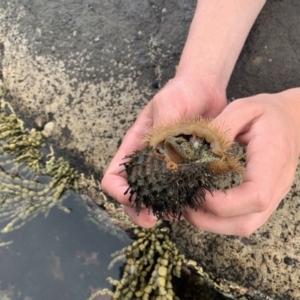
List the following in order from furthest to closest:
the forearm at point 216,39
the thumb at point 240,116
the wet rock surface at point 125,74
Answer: the wet rock surface at point 125,74 → the forearm at point 216,39 → the thumb at point 240,116

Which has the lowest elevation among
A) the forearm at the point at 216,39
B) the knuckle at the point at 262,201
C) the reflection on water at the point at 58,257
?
the reflection on water at the point at 58,257

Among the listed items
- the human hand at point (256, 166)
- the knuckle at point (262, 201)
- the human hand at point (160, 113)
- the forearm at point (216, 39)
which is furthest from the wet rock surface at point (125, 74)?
the knuckle at point (262, 201)

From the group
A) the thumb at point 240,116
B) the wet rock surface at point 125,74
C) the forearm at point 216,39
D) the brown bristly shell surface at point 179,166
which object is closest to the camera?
the brown bristly shell surface at point 179,166

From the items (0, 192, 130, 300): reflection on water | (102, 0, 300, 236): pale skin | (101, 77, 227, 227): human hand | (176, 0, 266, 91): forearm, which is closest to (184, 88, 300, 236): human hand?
(102, 0, 300, 236): pale skin

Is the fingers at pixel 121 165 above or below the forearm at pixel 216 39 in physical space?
below

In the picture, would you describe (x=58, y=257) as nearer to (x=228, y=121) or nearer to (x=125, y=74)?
(x=125, y=74)

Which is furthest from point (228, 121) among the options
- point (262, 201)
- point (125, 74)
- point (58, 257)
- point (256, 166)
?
point (58, 257)

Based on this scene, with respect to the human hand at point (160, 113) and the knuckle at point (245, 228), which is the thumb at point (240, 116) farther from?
the knuckle at point (245, 228)
